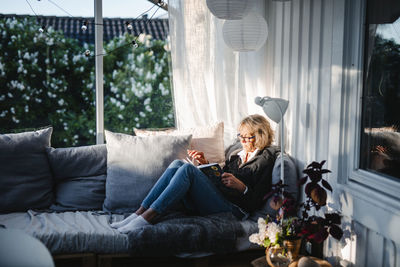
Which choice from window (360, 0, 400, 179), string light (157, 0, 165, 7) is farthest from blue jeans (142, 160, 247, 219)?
string light (157, 0, 165, 7)

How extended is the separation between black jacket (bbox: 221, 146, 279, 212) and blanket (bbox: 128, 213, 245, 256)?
0.19 m

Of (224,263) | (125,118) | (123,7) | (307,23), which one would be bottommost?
(224,263)

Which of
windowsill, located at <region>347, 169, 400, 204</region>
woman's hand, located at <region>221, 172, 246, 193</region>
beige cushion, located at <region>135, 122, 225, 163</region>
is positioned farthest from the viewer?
beige cushion, located at <region>135, 122, 225, 163</region>

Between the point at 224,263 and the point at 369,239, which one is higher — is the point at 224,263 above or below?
below

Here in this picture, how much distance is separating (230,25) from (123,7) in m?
1.05

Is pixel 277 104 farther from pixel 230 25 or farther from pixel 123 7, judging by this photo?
pixel 123 7

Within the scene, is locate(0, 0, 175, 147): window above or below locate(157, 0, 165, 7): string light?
below

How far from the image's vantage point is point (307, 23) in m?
2.78

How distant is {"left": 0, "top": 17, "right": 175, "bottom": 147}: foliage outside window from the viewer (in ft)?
11.2

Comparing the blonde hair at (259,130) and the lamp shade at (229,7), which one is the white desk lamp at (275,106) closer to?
the blonde hair at (259,130)

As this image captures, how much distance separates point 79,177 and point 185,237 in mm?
1042

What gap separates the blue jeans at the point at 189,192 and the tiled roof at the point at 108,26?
1414 mm

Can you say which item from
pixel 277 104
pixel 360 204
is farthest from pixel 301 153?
pixel 360 204

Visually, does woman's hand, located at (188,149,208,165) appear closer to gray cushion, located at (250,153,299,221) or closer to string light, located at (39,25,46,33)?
gray cushion, located at (250,153,299,221)
